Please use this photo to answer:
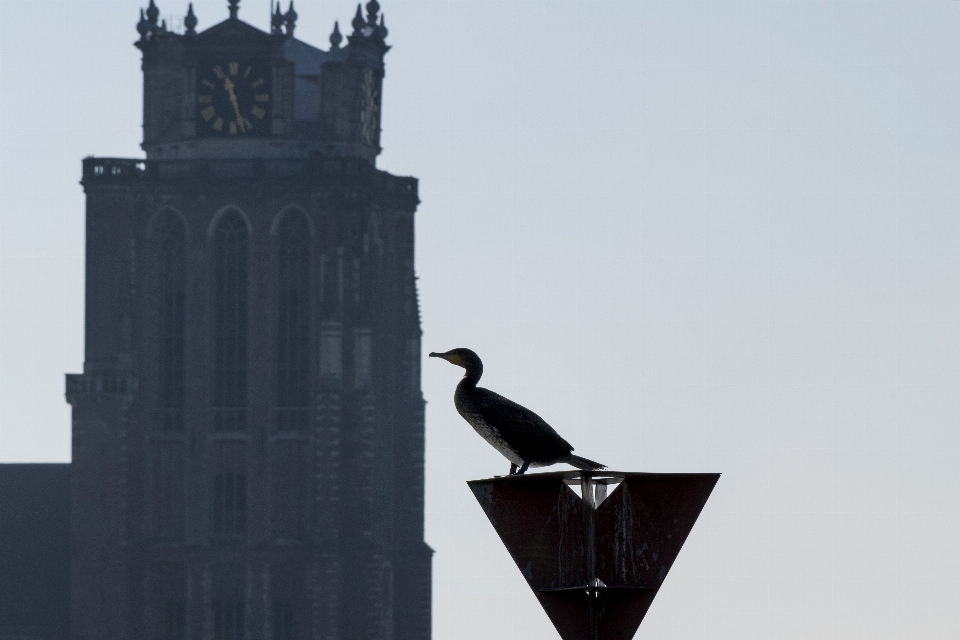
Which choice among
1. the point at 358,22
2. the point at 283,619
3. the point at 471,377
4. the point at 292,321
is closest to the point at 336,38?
the point at 358,22

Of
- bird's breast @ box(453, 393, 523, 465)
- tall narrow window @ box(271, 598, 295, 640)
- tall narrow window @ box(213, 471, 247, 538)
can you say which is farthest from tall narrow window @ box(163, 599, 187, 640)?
bird's breast @ box(453, 393, 523, 465)

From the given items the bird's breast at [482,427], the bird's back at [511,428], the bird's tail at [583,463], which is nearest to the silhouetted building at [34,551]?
the bird's breast at [482,427]

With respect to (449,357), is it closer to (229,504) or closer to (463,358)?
(463,358)

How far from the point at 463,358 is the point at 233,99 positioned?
84661 millimetres

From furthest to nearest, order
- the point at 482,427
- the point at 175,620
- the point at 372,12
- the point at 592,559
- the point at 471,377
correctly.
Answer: the point at 372,12
the point at 175,620
the point at 471,377
the point at 482,427
the point at 592,559

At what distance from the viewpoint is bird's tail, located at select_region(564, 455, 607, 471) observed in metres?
7.69

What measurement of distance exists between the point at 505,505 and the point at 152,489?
278ft

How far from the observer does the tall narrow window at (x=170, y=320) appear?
9100cm

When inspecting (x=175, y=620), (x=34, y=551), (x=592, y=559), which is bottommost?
(x=175, y=620)

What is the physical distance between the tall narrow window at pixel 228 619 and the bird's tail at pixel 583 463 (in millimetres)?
83510

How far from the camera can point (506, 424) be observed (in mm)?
8727

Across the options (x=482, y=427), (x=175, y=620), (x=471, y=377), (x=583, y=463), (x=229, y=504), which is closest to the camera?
(x=583, y=463)

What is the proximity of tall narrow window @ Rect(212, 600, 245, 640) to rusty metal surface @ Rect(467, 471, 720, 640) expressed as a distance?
84.5 meters

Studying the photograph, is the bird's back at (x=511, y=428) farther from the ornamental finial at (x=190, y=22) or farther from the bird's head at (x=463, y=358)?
the ornamental finial at (x=190, y=22)
